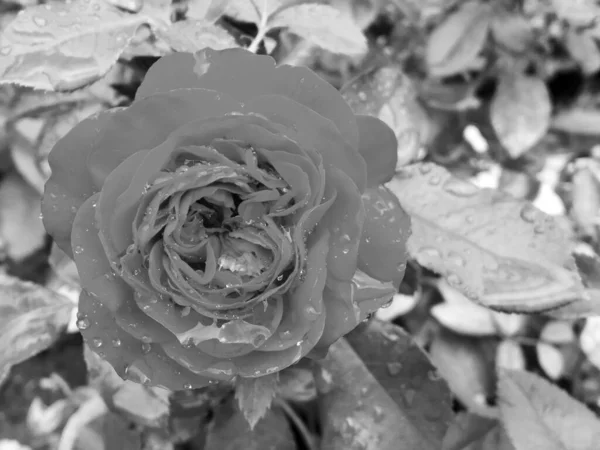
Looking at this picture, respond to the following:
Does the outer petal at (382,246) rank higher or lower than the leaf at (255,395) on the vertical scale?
higher

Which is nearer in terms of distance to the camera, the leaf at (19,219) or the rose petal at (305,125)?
the rose petal at (305,125)

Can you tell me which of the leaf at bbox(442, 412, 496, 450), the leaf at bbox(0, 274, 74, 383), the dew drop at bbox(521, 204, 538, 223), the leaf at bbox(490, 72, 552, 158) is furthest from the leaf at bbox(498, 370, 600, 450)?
the leaf at bbox(0, 274, 74, 383)

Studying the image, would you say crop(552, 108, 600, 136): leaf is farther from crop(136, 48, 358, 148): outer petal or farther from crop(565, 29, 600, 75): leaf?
crop(136, 48, 358, 148): outer petal

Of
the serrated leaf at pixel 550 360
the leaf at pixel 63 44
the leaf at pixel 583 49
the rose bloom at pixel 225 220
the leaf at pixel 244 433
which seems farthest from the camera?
the leaf at pixel 583 49

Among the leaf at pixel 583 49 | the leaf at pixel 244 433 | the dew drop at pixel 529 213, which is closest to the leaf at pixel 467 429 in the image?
the leaf at pixel 244 433

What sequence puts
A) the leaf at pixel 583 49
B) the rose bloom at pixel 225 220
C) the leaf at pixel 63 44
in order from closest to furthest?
the rose bloom at pixel 225 220, the leaf at pixel 63 44, the leaf at pixel 583 49

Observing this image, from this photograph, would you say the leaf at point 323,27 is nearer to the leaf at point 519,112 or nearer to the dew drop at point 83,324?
the dew drop at point 83,324
